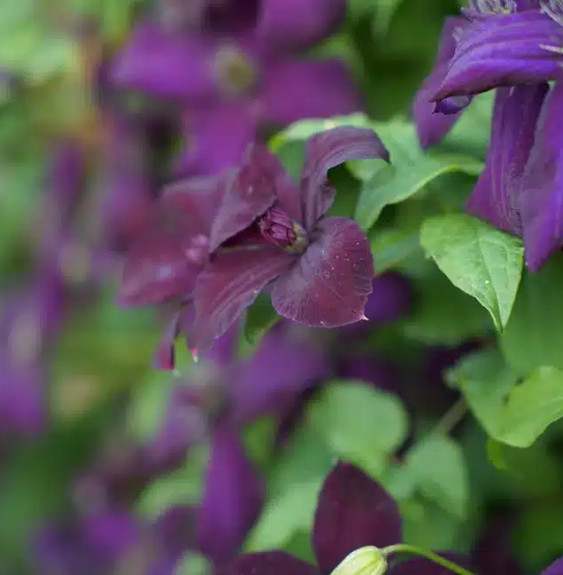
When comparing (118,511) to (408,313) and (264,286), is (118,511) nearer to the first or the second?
(408,313)

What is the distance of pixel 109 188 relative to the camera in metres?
1.11

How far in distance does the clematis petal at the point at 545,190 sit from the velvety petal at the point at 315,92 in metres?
0.38

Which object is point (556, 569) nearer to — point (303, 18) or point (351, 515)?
point (351, 515)

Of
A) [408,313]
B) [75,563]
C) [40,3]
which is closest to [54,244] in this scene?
[40,3]

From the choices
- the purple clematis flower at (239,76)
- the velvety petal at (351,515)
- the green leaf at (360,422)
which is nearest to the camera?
the velvety petal at (351,515)

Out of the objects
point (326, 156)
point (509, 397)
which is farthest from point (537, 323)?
point (326, 156)

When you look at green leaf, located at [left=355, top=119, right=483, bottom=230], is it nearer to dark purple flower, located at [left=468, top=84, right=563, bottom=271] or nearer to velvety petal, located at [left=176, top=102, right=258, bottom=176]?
dark purple flower, located at [left=468, top=84, right=563, bottom=271]

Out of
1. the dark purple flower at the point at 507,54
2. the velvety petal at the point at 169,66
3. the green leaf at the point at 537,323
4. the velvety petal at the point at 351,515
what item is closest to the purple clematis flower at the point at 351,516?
the velvety petal at the point at 351,515

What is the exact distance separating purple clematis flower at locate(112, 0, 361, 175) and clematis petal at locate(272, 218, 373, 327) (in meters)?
0.34

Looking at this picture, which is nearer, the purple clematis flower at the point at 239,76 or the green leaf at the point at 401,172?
the green leaf at the point at 401,172

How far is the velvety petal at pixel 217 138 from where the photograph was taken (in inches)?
33.5

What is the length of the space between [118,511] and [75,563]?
174 millimetres

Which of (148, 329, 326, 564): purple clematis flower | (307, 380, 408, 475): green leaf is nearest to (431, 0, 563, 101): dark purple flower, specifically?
(307, 380, 408, 475): green leaf

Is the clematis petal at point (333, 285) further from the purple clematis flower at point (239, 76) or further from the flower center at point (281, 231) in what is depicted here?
the purple clematis flower at point (239, 76)
